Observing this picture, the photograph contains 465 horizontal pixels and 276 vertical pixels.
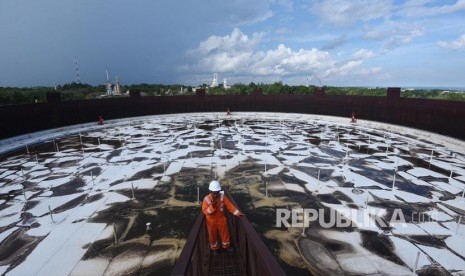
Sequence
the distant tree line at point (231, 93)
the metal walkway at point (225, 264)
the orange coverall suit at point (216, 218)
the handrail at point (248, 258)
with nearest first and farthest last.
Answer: the handrail at point (248, 258) → the metal walkway at point (225, 264) → the orange coverall suit at point (216, 218) → the distant tree line at point (231, 93)

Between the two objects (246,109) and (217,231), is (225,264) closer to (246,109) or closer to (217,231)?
(217,231)

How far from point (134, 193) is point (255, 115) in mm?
17113

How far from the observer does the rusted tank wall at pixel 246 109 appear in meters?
14.0

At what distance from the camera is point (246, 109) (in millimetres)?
24703

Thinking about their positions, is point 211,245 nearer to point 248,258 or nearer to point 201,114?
point 248,258

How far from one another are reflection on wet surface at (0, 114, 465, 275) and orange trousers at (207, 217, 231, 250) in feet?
2.71

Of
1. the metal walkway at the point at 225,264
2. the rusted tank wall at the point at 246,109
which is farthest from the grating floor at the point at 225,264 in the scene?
the rusted tank wall at the point at 246,109

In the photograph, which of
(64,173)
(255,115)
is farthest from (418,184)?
(255,115)

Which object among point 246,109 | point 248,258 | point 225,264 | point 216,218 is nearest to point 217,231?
point 216,218

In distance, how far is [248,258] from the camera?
11.3ft

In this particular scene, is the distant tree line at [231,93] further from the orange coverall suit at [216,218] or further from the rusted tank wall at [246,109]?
the orange coverall suit at [216,218]

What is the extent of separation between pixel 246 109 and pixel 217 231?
20.6 meters

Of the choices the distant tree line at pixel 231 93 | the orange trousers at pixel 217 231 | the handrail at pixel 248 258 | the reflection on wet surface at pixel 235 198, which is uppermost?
the distant tree line at pixel 231 93

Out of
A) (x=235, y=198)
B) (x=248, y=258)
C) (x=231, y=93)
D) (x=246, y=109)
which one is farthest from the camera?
(x=231, y=93)
